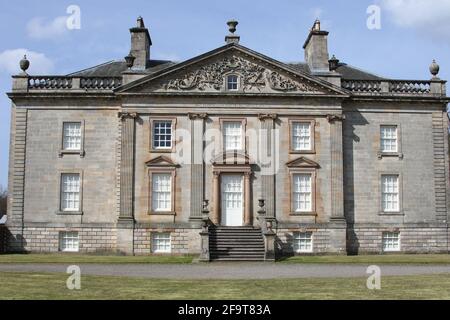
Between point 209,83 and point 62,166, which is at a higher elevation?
point 209,83

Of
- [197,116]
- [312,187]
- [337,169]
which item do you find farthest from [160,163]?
[337,169]

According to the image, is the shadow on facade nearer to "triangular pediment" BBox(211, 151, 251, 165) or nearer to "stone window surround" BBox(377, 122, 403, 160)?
"stone window surround" BBox(377, 122, 403, 160)

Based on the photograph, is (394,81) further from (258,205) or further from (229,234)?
(229,234)

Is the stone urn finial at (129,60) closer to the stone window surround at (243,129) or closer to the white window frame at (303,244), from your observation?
the stone window surround at (243,129)

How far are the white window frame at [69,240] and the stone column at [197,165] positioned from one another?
5.88 m

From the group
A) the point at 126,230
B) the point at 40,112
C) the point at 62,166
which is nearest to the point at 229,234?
the point at 126,230

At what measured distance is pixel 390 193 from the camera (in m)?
31.3

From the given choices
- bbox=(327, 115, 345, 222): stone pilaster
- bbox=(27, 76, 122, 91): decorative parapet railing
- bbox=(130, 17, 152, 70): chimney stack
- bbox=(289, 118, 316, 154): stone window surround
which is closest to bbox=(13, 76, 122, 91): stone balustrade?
bbox=(27, 76, 122, 91): decorative parapet railing

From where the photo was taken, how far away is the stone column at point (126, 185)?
2952cm

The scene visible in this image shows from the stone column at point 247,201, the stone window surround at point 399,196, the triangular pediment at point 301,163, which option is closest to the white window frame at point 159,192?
the stone column at point 247,201

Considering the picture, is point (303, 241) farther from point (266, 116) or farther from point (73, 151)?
point (73, 151)
